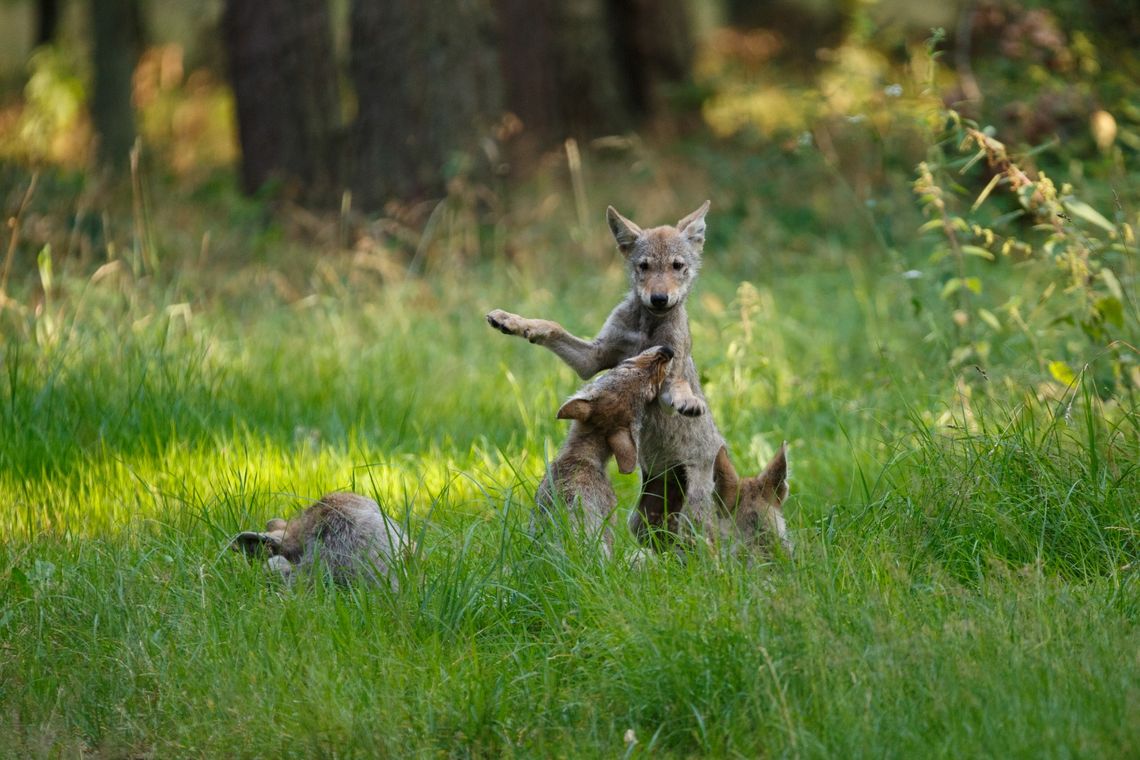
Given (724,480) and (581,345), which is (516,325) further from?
(724,480)

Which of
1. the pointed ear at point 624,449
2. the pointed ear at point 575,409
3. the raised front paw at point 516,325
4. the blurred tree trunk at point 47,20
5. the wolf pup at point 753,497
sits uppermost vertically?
the blurred tree trunk at point 47,20

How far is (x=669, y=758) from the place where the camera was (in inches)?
149

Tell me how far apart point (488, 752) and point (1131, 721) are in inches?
73.1

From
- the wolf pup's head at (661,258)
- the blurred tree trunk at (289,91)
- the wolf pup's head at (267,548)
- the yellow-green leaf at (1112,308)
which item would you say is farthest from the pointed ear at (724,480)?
the blurred tree trunk at (289,91)

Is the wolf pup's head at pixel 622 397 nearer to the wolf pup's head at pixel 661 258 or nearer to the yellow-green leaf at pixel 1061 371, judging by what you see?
the wolf pup's head at pixel 661 258

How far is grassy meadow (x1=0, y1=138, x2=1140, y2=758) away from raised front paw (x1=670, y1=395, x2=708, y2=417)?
1.78ft

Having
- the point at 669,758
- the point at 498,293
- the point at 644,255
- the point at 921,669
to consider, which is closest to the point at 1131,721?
the point at 921,669

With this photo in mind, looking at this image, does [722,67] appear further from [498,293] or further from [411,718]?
[411,718]

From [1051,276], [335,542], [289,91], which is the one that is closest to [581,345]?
[335,542]

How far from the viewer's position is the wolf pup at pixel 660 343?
550 centimetres

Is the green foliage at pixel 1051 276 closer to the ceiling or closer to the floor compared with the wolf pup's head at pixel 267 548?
closer to the ceiling

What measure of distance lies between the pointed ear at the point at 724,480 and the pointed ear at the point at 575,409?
0.78 metres

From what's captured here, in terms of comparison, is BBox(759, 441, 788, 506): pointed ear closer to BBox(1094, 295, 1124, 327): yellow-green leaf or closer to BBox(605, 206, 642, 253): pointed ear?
BBox(605, 206, 642, 253): pointed ear

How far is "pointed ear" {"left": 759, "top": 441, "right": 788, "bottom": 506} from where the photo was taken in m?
5.52
